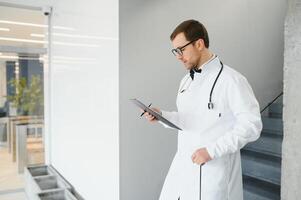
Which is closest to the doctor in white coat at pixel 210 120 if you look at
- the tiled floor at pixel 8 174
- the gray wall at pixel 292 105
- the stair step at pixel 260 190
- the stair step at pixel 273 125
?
the gray wall at pixel 292 105

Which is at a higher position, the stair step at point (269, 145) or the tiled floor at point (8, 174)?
the stair step at point (269, 145)

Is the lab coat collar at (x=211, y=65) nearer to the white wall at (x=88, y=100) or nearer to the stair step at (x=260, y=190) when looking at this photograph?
the white wall at (x=88, y=100)

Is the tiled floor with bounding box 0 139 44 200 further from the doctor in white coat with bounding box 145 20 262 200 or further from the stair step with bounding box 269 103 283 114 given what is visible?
the doctor in white coat with bounding box 145 20 262 200

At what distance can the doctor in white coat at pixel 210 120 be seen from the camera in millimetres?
1535

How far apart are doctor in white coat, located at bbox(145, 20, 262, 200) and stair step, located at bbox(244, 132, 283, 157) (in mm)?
1679

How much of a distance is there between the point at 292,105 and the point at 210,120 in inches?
17.7

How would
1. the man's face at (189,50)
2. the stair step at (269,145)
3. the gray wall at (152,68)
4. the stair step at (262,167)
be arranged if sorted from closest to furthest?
the man's face at (189,50), the gray wall at (152,68), the stair step at (262,167), the stair step at (269,145)

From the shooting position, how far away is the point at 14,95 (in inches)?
174

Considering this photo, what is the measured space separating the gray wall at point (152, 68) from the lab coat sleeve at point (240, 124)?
45.5 inches

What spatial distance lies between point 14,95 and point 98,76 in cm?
208

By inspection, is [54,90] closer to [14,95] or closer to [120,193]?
[14,95]

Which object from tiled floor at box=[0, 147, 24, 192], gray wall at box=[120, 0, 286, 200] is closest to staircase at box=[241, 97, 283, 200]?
gray wall at box=[120, 0, 286, 200]

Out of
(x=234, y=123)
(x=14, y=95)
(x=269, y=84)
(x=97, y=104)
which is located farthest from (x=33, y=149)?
(x=234, y=123)

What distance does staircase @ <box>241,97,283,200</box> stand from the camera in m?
2.85
